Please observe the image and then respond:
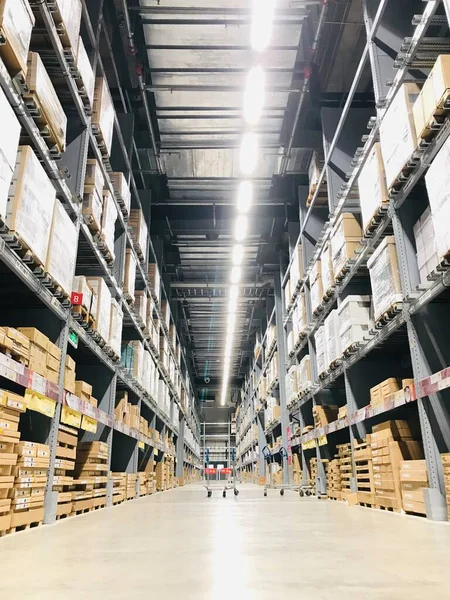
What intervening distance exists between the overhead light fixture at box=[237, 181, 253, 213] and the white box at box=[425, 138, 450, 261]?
7239 mm

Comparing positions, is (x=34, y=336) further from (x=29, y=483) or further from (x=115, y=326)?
(x=115, y=326)

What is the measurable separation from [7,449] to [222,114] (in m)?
8.58

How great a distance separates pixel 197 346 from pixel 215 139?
17.7 meters

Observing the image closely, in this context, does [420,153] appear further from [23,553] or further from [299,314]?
[299,314]

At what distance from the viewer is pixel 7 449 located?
370cm

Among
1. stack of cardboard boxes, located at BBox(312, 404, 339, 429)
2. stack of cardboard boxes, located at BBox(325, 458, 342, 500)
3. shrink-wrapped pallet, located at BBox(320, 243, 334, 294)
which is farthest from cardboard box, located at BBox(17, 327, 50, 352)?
stack of cardboard boxes, located at BBox(312, 404, 339, 429)

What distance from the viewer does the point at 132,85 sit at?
9594 mm

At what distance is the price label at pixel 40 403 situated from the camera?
422 centimetres

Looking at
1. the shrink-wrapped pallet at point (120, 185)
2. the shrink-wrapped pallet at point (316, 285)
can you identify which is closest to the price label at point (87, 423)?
the shrink-wrapped pallet at point (120, 185)

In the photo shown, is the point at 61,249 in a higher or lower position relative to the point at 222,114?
lower

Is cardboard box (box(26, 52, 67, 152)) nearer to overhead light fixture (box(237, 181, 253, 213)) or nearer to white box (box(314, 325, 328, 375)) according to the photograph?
white box (box(314, 325, 328, 375))

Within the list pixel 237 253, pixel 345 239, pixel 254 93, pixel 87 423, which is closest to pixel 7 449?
pixel 87 423

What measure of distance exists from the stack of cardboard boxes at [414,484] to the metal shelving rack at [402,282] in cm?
19

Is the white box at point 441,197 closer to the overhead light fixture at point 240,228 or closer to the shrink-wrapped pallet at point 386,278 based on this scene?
the shrink-wrapped pallet at point 386,278
